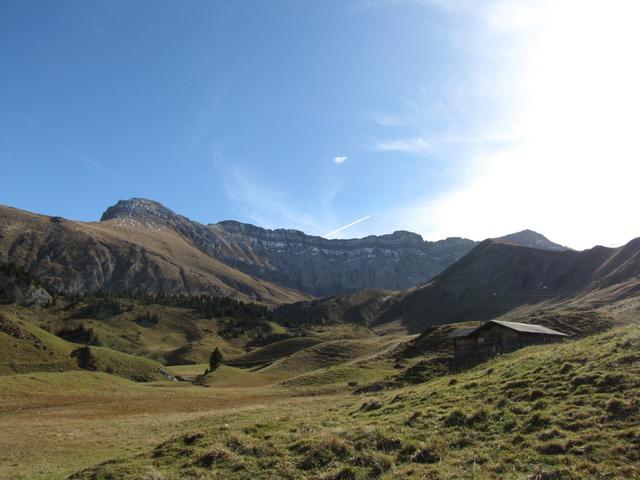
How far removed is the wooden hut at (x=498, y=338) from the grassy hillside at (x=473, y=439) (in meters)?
25.8

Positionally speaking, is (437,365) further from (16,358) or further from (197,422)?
(16,358)

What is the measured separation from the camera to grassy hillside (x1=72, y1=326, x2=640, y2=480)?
45.4 ft

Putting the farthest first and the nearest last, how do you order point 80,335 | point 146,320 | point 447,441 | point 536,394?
point 146,320
point 80,335
point 536,394
point 447,441

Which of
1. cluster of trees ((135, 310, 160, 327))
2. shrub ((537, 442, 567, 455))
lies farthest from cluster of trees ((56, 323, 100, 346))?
shrub ((537, 442, 567, 455))

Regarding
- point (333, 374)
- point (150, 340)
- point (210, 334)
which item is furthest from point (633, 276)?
point (150, 340)

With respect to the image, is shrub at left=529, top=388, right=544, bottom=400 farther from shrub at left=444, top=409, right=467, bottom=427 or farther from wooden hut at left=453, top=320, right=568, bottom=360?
wooden hut at left=453, top=320, right=568, bottom=360

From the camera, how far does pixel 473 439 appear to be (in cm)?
1645

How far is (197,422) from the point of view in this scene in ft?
126

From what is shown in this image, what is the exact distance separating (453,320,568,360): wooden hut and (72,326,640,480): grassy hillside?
2575 centimetres

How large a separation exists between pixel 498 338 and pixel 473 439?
124 ft

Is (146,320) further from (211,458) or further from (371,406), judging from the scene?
(211,458)

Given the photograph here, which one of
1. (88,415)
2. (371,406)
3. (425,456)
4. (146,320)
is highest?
(146,320)

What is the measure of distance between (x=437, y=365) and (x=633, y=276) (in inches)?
6120

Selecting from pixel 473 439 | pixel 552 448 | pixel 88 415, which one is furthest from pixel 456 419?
pixel 88 415
